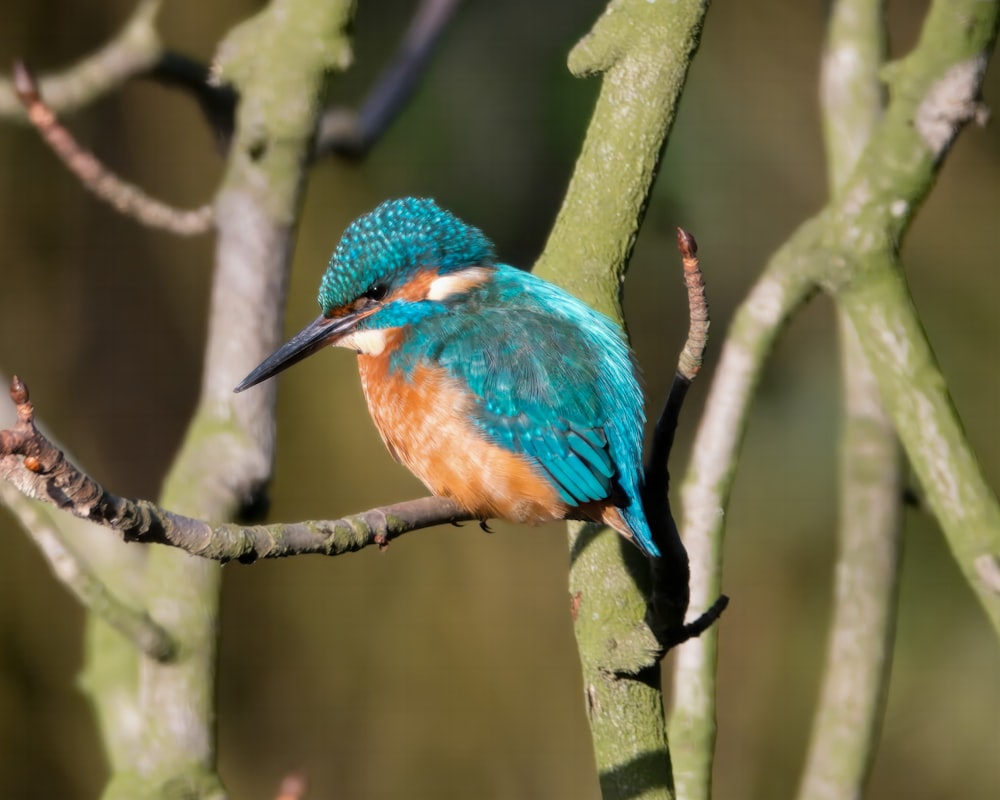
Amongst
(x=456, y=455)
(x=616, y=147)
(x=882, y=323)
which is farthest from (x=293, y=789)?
(x=882, y=323)

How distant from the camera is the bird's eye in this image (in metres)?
2.34

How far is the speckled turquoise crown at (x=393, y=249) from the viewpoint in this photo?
2311 mm

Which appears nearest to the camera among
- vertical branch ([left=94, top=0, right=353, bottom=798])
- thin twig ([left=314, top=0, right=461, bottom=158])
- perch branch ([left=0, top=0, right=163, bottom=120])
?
vertical branch ([left=94, top=0, right=353, bottom=798])

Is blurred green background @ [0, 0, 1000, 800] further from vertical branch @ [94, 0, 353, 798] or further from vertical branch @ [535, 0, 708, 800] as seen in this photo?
vertical branch @ [535, 0, 708, 800]

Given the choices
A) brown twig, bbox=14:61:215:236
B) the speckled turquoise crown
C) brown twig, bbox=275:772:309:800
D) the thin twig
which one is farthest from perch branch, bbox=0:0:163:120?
brown twig, bbox=275:772:309:800

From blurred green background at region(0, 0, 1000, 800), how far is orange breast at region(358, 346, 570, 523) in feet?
6.85

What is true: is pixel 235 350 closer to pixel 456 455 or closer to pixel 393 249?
pixel 393 249

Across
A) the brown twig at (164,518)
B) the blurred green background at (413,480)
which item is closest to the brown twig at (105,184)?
the brown twig at (164,518)

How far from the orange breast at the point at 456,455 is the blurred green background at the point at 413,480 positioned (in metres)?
2.09

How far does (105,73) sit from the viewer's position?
2779 millimetres

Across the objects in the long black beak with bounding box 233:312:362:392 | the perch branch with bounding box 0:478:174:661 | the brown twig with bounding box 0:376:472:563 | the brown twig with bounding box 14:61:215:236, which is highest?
the brown twig with bounding box 14:61:215:236

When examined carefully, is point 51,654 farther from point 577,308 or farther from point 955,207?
point 955,207

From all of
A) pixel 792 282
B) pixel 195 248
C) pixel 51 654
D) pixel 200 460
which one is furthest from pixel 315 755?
pixel 792 282

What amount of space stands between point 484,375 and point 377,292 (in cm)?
29
